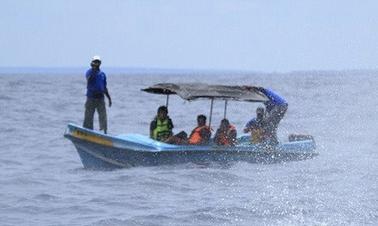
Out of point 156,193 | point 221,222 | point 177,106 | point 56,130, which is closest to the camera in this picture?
point 221,222

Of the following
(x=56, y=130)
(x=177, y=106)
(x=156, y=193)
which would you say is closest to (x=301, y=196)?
(x=156, y=193)

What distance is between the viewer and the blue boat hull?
21.1m

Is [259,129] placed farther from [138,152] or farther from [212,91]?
[138,152]

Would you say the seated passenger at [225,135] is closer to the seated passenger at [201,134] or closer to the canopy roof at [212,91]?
the seated passenger at [201,134]

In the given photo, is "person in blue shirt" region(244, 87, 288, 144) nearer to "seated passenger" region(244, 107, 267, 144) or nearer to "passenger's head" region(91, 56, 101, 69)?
"seated passenger" region(244, 107, 267, 144)

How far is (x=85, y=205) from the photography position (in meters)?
16.3

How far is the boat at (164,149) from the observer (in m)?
21.2

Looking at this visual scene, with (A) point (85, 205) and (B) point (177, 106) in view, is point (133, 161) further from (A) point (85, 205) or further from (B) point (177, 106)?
(B) point (177, 106)

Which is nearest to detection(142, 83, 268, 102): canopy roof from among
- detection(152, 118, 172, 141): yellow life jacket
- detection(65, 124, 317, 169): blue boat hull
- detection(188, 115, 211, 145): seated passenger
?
detection(188, 115, 211, 145): seated passenger

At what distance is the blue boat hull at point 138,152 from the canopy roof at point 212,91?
3.79ft

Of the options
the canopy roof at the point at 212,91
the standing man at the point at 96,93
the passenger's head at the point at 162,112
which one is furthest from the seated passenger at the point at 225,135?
the standing man at the point at 96,93

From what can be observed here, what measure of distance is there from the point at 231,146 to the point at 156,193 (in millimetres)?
4332

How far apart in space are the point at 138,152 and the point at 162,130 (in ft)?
3.81

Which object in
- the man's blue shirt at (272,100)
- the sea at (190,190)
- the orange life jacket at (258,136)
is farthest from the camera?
the man's blue shirt at (272,100)
